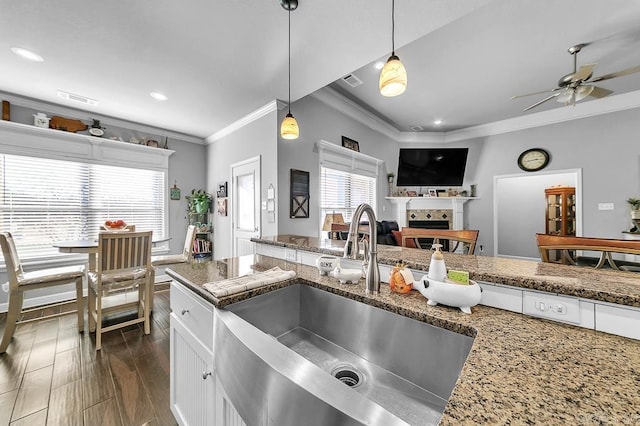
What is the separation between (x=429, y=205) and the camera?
5.61m

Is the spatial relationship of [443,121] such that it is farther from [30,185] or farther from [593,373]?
[30,185]

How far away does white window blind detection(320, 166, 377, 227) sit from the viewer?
3.97 m

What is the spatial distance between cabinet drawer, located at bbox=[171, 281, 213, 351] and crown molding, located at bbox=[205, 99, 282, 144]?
2646 millimetres

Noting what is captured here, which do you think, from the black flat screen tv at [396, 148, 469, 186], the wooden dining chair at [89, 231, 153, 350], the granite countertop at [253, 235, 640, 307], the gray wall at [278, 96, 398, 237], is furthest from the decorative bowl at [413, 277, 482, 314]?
the black flat screen tv at [396, 148, 469, 186]

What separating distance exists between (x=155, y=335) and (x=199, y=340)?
1880 millimetres

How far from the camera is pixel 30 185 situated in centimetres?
322

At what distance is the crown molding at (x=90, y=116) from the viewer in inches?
123

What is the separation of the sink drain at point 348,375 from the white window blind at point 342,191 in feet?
9.61

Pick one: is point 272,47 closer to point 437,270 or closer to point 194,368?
point 437,270

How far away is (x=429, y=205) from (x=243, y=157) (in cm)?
413

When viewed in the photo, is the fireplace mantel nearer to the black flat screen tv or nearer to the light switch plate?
the black flat screen tv

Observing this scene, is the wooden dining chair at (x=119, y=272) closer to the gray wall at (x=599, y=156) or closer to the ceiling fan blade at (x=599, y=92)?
the ceiling fan blade at (x=599, y=92)

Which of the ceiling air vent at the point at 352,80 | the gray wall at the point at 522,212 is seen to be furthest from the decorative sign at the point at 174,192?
the gray wall at the point at 522,212

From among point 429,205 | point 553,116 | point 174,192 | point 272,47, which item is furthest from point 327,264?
point 553,116
